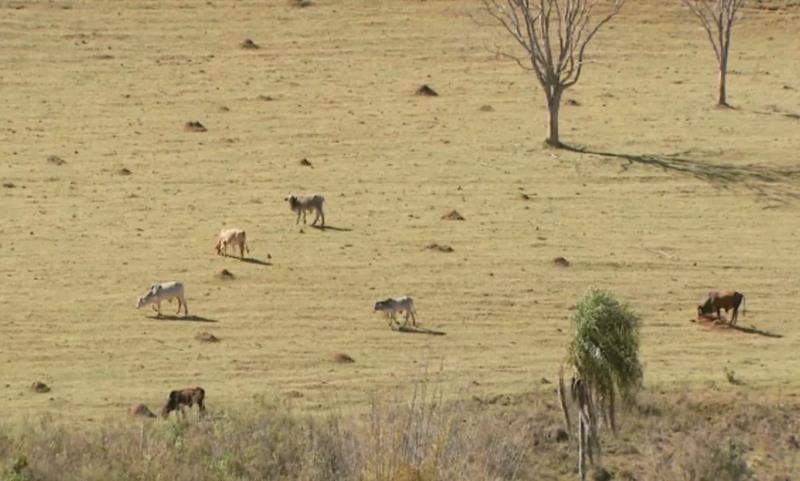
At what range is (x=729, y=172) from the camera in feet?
174

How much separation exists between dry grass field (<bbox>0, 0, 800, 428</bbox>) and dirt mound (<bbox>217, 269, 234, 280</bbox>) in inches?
9.2

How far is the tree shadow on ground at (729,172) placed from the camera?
5159 centimetres

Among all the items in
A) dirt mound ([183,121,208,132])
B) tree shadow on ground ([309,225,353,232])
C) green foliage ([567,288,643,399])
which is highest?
dirt mound ([183,121,208,132])

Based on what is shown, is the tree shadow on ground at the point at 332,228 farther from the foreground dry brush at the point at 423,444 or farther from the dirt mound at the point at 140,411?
Answer: the dirt mound at the point at 140,411

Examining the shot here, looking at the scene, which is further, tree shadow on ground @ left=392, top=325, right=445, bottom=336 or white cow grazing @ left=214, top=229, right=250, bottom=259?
white cow grazing @ left=214, top=229, right=250, bottom=259

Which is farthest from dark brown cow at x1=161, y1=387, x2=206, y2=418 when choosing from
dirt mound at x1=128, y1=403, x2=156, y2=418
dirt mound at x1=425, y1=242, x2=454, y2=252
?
dirt mound at x1=425, y1=242, x2=454, y2=252

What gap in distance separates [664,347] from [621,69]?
2928 centimetres

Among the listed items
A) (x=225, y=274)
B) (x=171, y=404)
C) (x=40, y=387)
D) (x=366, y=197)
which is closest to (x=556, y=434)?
(x=171, y=404)

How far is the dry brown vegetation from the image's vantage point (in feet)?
98.9

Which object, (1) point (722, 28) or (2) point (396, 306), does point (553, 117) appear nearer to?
(1) point (722, 28)

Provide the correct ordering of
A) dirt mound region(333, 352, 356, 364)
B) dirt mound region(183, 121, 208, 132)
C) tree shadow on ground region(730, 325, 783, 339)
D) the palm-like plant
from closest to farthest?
1. the palm-like plant
2. dirt mound region(333, 352, 356, 364)
3. tree shadow on ground region(730, 325, 783, 339)
4. dirt mound region(183, 121, 208, 132)

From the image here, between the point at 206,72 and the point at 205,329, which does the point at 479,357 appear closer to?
the point at 205,329

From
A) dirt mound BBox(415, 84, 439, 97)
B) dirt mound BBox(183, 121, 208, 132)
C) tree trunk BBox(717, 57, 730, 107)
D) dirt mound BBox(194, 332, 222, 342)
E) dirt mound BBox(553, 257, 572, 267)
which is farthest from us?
tree trunk BBox(717, 57, 730, 107)

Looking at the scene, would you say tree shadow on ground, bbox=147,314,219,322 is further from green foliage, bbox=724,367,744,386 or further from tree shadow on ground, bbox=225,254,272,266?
green foliage, bbox=724,367,744,386
